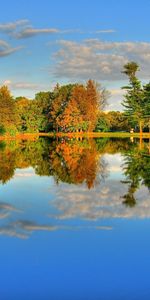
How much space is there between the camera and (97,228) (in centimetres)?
1083

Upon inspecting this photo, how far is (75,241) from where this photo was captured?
9.68 m

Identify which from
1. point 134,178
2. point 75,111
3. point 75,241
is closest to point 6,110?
point 75,111

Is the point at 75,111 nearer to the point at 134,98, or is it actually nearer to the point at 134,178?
the point at 134,98

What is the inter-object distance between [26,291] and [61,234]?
336 centimetres

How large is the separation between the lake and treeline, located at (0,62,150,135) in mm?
61296

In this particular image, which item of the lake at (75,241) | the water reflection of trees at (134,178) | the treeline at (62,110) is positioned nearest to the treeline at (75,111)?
the treeline at (62,110)

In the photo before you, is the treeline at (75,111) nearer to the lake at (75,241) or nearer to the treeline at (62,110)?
the treeline at (62,110)

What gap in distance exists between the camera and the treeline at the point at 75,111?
81438 mm

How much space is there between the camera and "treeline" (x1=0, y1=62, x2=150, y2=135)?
267 ft

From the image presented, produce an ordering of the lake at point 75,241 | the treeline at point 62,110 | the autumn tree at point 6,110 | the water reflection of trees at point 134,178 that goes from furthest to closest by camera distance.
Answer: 1. the treeline at point 62,110
2. the autumn tree at point 6,110
3. the water reflection of trees at point 134,178
4. the lake at point 75,241

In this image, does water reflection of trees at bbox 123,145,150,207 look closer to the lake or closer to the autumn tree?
the lake

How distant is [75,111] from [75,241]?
268ft

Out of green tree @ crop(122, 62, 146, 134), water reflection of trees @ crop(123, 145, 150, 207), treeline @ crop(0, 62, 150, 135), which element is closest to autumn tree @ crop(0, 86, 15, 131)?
treeline @ crop(0, 62, 150, 135)

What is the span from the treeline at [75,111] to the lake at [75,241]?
6130cm
